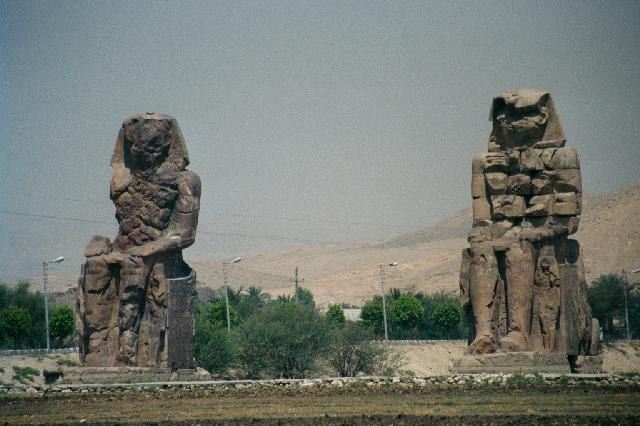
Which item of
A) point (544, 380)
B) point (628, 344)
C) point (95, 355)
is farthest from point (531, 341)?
point (628, 344)

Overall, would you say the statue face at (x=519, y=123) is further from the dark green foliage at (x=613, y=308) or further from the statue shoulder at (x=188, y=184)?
the dark green foliage at (x=613, y=308)

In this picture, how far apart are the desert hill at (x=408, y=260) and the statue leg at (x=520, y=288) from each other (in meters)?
67.3

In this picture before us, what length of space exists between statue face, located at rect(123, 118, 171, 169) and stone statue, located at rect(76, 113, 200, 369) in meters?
0.02

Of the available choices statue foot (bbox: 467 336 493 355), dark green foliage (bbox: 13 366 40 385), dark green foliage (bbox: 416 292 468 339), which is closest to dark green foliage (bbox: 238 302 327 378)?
dark green foliage (bbox: 13 366 40 385)

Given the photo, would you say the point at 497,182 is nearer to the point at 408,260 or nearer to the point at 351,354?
the point at 351,354

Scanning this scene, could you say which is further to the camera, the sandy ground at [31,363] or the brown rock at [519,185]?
the sandy ground at [31,363]

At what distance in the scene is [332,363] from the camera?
3359 cm

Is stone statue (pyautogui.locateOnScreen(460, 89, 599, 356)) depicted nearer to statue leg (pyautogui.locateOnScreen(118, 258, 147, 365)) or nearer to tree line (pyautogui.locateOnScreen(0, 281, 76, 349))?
statue leg (pyautogui.locateOnScreen(118, 258, 147, 365))

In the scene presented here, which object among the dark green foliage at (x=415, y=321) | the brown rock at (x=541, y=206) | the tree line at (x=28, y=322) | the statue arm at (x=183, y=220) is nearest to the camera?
the brown rock at (x=541, y=206)

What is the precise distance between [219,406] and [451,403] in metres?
3.96

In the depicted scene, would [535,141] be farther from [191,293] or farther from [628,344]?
[628,344]

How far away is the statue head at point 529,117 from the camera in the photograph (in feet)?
82.1

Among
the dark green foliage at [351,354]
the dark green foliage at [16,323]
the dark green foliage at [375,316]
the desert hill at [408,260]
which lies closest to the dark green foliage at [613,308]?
the dark green foliage at [375,316]

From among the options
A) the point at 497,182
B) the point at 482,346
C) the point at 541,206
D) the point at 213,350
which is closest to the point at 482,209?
the point at 497,182
